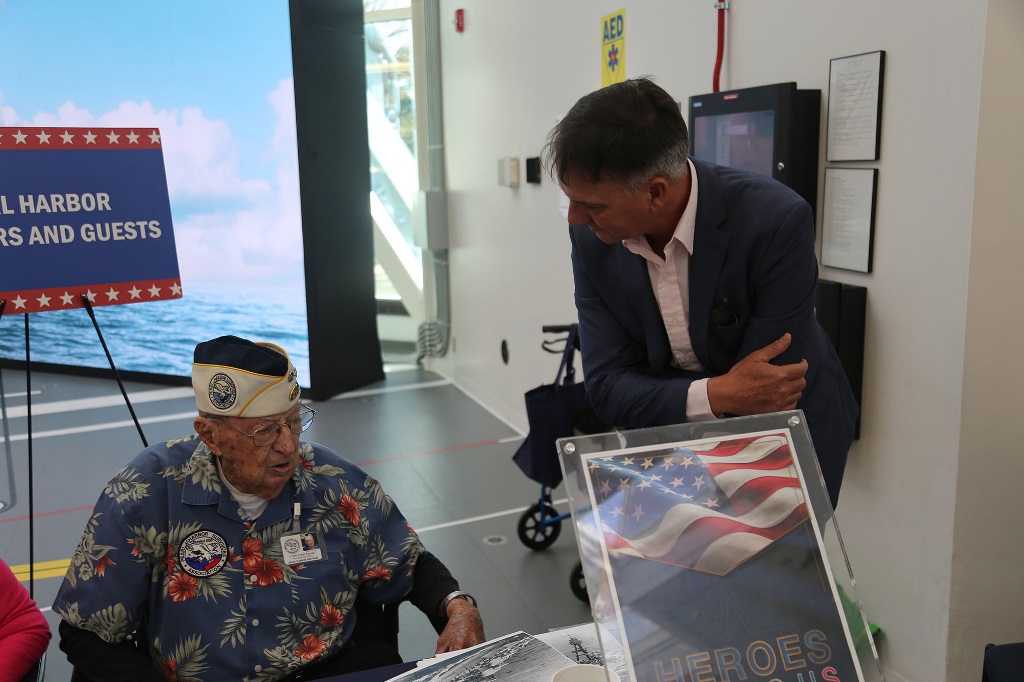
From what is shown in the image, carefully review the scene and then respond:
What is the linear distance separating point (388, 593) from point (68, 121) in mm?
6104

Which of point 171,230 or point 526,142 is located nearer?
point 171,230

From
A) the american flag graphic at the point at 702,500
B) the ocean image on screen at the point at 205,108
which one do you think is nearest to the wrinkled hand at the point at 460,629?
the american flag graphic at the point at 702,500

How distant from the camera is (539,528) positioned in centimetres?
393

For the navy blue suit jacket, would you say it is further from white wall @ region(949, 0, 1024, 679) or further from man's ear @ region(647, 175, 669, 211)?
white wall @ region(949, 0, 1024, 679)

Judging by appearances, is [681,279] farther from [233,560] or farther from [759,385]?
[233,560]

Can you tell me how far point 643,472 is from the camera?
3.63ft

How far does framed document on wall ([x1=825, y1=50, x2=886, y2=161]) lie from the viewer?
98.3 inches

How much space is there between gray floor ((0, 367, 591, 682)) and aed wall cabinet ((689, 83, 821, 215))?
1.74m

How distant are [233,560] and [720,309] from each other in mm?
1079

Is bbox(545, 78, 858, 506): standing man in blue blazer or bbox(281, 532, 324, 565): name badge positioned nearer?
bbox(545, 78, 858, 506): standing man in blue blazer

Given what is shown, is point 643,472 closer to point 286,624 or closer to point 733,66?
point 286,624

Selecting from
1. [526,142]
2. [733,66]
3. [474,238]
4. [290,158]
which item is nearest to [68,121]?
[290,158]

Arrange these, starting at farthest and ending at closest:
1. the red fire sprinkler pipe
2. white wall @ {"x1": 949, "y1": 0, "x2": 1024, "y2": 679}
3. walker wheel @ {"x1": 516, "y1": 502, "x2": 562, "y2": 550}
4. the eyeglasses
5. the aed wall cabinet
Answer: walker wheel @ {"x1": 516, "y1": 502, "x2": 562, "y2": 550}
the red fire sprinkler pipe
the aed wall cabinet
white wall @ {"x1": 949, "y1": 0, "x2": 1024, "y2": 679}
the eyeglasses

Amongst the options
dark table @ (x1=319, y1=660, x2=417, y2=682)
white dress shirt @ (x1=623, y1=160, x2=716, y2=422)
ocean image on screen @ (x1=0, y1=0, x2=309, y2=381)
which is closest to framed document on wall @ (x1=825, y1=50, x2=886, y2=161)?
white dress shirt @ (x1=623, y1=160, x2=716, y2=422)
